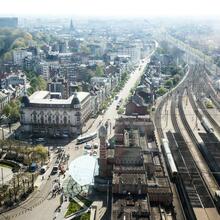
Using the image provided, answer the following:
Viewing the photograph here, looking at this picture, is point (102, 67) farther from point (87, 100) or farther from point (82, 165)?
point (82, 165)

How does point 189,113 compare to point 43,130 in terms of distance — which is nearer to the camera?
point 43,130

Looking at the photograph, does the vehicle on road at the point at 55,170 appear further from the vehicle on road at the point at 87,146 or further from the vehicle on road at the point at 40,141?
the vehicle on road at the point at 40,141

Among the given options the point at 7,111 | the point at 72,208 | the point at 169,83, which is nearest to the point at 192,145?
the point at 72,208

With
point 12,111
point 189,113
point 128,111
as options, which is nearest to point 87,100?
point 128,111

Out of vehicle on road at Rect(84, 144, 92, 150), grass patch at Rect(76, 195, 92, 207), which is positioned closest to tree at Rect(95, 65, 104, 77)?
vehicle on road at Rect(84, 144, 92, 150)

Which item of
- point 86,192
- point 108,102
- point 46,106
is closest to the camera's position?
point 86,192

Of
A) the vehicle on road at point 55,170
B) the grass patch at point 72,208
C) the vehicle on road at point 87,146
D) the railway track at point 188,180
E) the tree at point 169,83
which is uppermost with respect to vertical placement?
the railway track at point 188,180

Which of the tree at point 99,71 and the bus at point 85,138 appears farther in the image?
the tree at point 99,71

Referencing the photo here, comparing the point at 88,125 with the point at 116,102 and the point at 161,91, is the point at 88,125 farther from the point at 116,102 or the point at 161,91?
the point at 161,91

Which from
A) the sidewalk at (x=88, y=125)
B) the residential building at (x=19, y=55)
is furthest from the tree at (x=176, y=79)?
the residential building at (x=19, y=55)
